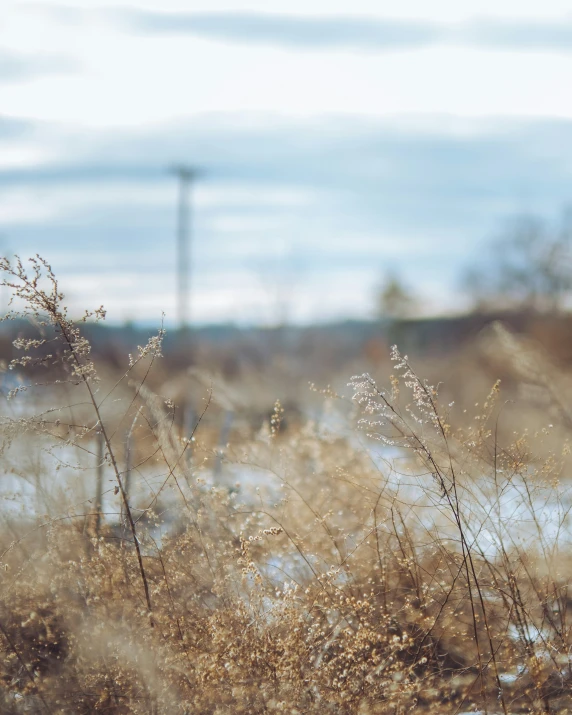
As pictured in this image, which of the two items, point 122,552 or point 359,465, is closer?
point 122,552

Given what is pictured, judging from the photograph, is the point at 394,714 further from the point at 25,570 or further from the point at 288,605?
→ the point at 25,570

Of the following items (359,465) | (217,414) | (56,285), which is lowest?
(217,414)

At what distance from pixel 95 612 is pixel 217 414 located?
28.6ft

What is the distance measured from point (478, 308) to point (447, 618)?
2433 cm

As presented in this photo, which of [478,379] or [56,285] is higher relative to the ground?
[56,285]

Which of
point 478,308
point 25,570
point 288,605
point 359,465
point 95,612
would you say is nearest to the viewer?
point 288,605

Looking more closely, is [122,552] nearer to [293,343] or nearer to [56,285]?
[56,285]

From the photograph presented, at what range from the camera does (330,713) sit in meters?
2.56

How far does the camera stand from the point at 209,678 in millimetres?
2658

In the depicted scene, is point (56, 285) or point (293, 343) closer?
point (56, 285)

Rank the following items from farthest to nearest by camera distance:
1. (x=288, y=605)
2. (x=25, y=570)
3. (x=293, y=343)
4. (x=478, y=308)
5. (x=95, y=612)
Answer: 1. (x=478, y=308)
2. (x=293, y=343)
3. (x=25, y=570)
4. (x=95, y=612)
5. (x=288, y=605)

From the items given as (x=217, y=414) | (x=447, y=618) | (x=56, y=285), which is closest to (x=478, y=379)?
(x=217, y=414)

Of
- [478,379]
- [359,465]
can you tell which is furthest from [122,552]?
[478,379]

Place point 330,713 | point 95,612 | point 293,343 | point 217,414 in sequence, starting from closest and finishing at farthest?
point 330,713 → point 95,612 → point 217,414 → point 293,343
